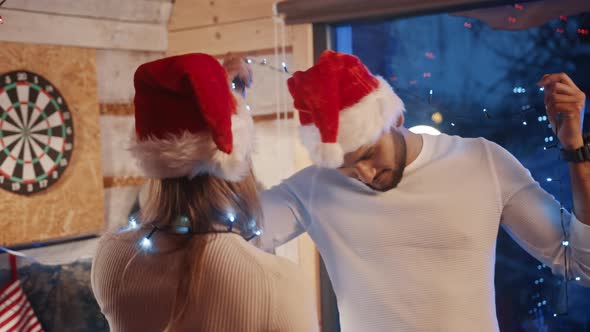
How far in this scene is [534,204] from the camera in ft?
5.39

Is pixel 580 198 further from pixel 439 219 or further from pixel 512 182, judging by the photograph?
pixel 439 219

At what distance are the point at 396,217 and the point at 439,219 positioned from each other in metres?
0.13

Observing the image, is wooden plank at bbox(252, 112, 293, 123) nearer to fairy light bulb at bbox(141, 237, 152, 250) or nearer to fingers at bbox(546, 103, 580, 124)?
fingers at bbox(546, 103, 580, 124)

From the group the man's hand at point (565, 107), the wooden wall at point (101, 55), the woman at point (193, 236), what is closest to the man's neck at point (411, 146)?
the man's hand at point (565, 107)

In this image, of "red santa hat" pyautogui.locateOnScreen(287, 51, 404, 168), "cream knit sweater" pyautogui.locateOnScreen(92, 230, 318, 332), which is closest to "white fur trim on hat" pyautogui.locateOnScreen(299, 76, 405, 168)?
"red santa hat" pyautogui.locateOnScreen(287, 51, 404, 168)

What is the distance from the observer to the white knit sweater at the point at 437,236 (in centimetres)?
166

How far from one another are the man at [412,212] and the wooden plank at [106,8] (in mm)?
1492

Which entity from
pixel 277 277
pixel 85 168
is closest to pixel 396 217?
pixel 277 277

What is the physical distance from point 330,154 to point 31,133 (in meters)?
1.64

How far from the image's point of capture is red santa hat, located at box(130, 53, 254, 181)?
1.18m

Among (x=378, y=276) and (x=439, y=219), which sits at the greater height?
(x=439, y=219)

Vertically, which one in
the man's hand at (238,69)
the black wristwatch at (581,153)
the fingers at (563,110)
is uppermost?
the man's hand at (238,69)

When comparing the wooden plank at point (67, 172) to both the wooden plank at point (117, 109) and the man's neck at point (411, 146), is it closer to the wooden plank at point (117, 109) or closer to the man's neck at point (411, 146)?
the wooden plank at point (117, 109)

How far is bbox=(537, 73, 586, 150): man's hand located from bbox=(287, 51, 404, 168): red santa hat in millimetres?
426
